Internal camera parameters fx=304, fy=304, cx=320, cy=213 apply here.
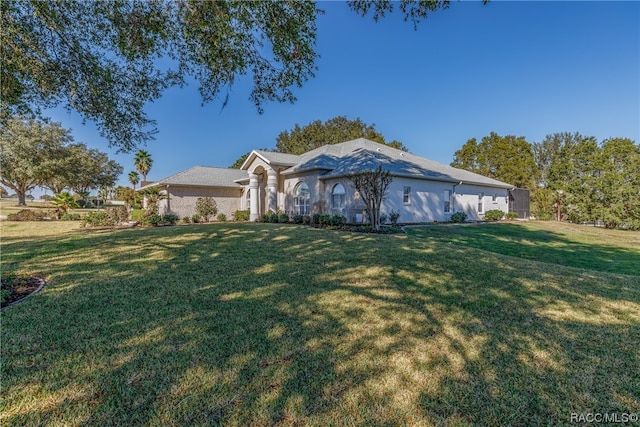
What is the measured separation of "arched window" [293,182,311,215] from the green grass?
1379 centimetres

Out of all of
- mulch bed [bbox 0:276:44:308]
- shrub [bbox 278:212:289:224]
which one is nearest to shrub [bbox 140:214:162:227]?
shrub [bbox 278:212:289:224]

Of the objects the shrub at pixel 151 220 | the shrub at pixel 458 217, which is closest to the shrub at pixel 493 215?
the shrub at pixel 458 217

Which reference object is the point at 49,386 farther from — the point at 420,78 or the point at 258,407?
the point at 420,78

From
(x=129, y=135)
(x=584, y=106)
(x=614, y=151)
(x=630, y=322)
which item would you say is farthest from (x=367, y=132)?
(x=630, y=322)

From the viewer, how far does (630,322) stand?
441 centimetres

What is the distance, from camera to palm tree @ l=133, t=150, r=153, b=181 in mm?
39531

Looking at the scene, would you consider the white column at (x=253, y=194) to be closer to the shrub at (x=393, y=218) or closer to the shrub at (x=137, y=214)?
the shrub at (x=137, y=214)

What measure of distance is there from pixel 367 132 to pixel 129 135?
41.1 meters

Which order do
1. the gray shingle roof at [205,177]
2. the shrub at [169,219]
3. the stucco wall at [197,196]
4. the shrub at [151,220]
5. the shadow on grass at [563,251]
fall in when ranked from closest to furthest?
the shadow on grass at [563,251] < the shrub at [151,220] < the shrub at [169,219] < the stucco wall at [197,196] < the gray shingle roof at [205,177]

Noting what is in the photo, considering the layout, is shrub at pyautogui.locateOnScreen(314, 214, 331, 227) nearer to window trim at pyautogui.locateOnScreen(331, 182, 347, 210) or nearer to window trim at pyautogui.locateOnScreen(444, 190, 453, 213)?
window trim at pyautogui.locateOnScreen(331, 182, 347, 210)

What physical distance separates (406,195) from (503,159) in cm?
2948

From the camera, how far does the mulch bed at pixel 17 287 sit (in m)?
5.12

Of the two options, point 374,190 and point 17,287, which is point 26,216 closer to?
point 17,287

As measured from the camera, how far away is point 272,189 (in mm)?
22578
